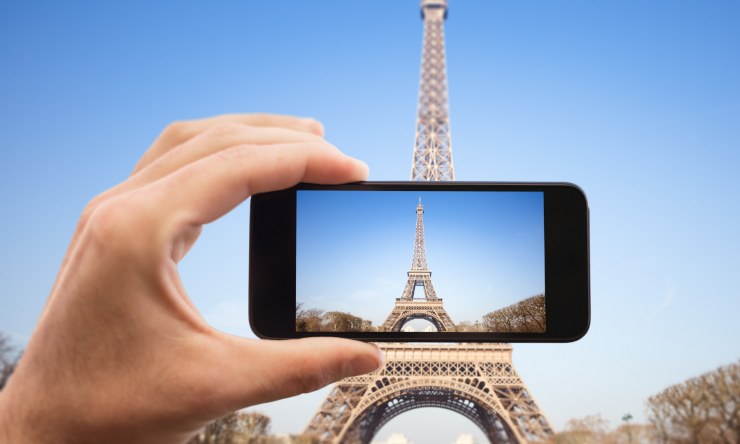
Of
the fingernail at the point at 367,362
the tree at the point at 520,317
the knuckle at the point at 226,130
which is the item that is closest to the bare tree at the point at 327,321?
the fingernail at the point at 367,362

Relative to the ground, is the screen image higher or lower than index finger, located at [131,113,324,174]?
lower

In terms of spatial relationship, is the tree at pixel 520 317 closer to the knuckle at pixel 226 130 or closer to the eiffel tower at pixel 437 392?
the knuckle at pixel 226 130

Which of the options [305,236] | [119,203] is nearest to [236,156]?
[119,203]

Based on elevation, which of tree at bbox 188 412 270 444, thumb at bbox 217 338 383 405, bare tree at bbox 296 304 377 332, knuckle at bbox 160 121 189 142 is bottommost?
tree at bbox 188 412 270 444

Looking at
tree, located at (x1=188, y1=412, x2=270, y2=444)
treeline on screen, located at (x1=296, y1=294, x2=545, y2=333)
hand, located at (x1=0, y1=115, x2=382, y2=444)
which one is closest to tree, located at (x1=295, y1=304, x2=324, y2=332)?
treeline on screen, located at (x1=296, y1=294, x2=545, y2=333)

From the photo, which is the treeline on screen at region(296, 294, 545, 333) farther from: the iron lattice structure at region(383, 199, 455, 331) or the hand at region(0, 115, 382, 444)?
the hand at region(0, 115, 382, 444)

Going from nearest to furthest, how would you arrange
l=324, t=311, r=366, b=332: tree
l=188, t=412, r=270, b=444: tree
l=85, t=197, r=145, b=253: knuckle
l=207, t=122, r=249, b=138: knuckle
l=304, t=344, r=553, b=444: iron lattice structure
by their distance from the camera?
1. l=85, t=197, r=145, b=253: knuckle
2. l=207, t=122, r=249, b=138: knuckle
3. l=324, t=311, r=366, b=332: tree
4. l=188, t=412, r=270, b=444: tree
5. l=304, t=344, r=553, b=444: iron lattice structure

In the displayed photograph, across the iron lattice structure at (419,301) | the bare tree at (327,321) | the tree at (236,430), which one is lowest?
the tree at (236,430)
